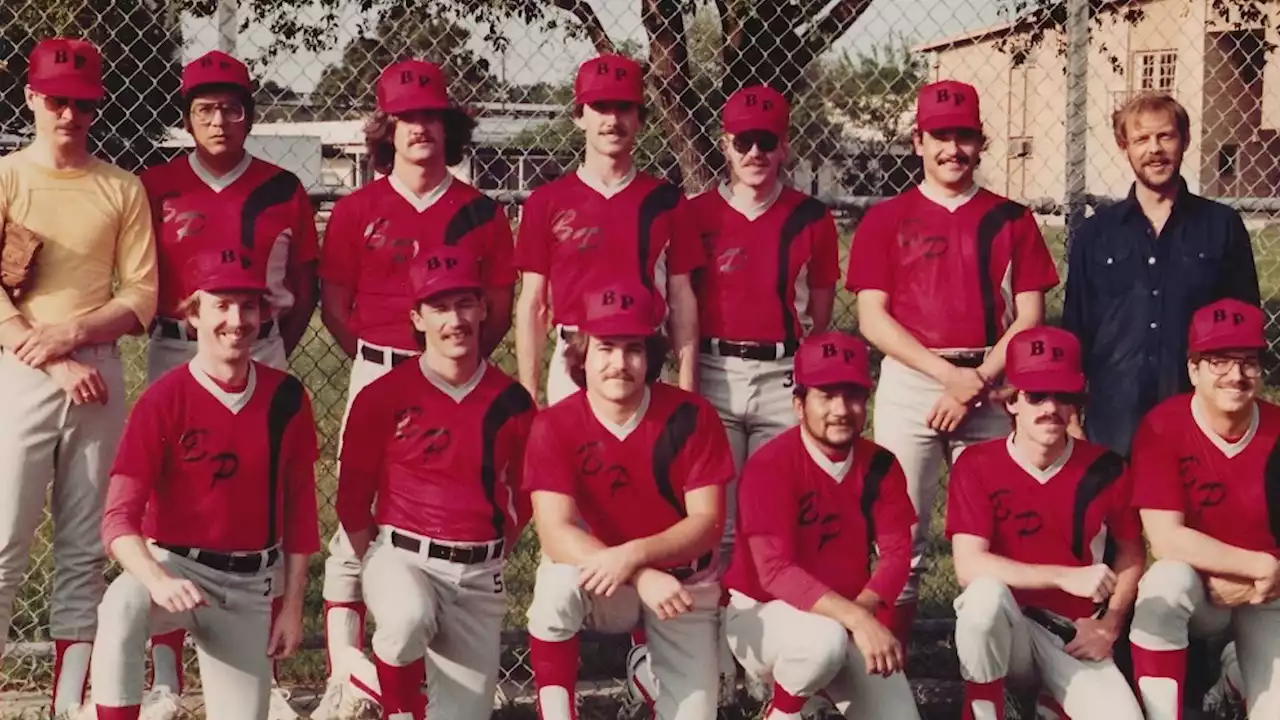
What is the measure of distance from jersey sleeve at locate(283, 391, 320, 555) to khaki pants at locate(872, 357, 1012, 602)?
1710 millimetres

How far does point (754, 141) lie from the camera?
4.91 meters

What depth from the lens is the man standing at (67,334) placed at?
4535 millimetres

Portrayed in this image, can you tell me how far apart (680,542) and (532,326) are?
35.7 inches

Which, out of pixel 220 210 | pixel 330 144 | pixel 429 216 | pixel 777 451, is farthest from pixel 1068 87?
pixel 330 144

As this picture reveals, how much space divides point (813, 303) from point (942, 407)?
551mm

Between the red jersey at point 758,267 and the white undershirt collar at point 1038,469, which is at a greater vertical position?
the red jersey at point 758,267

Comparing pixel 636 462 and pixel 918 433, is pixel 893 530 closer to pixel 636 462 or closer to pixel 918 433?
pixel 918 433

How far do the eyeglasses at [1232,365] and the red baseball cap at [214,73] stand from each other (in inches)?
114

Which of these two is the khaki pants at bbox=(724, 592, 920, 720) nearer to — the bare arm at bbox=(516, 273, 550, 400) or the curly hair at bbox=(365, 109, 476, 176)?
the bare arm at bbox=(516, 273, 550, 400)

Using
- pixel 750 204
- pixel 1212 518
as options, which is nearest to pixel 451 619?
pixel 750 204

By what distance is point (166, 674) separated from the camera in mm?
4641

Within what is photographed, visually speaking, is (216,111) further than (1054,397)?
Yes

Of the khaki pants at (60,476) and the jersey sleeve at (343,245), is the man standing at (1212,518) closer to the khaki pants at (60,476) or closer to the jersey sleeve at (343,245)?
the jersey sleeve at (343,245)

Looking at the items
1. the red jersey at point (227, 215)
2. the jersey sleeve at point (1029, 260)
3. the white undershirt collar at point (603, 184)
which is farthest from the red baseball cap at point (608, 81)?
the jersey sleeve at point (1029, 260)
